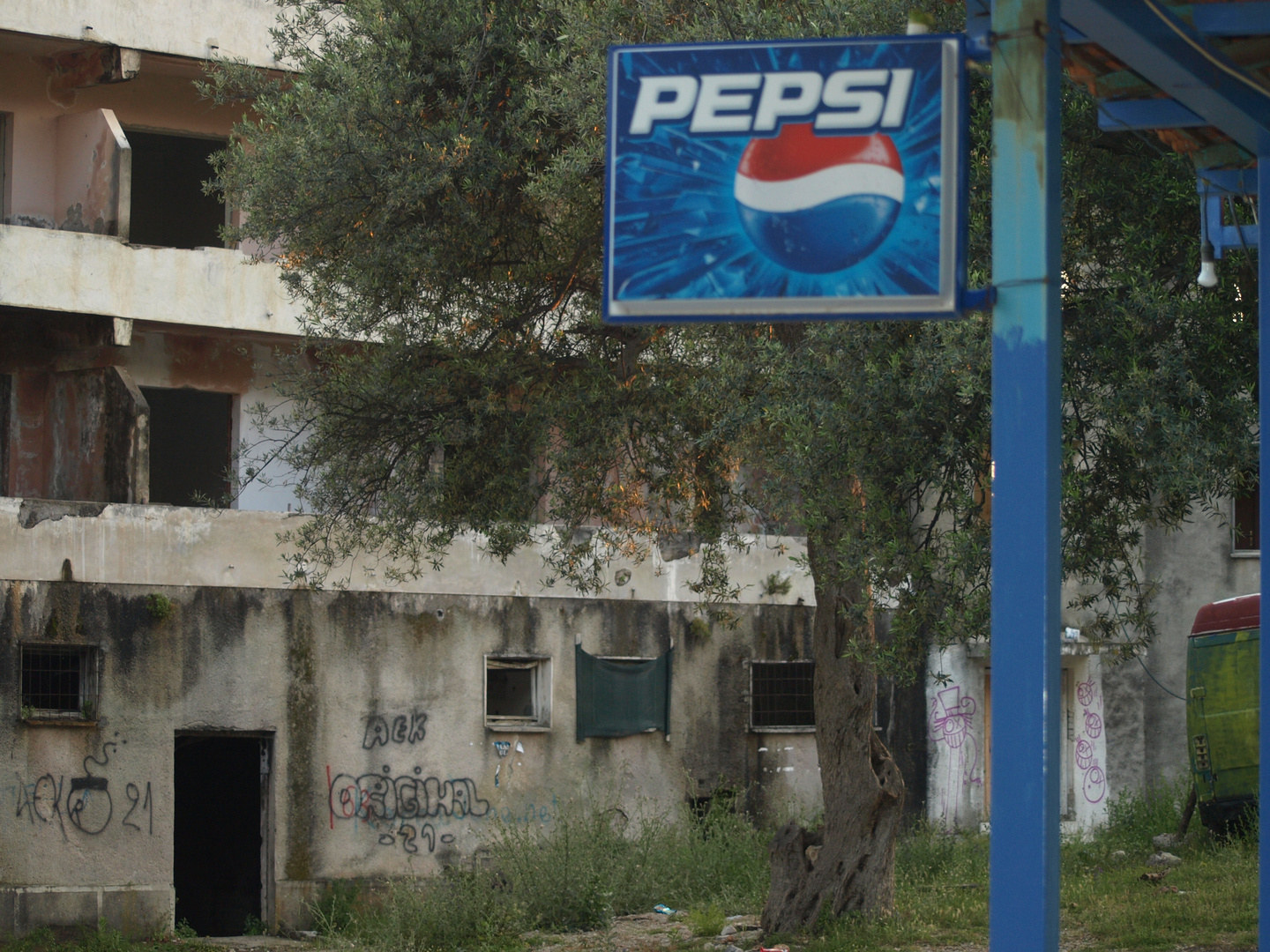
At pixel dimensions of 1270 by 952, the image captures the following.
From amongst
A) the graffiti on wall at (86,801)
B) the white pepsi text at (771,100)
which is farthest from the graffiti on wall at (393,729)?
the white pepsi text at (771,100)

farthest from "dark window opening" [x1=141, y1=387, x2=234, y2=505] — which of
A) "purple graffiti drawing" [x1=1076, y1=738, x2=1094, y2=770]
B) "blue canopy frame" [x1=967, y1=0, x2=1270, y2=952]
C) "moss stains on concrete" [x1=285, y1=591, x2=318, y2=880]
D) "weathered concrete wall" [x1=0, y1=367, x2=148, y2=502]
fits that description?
"blue canopy frame" [x1=967, y1=0, x2=1270, y2=952]

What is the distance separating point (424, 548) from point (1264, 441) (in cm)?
1111

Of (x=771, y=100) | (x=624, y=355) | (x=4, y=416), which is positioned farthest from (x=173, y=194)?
(x=771, y=100)

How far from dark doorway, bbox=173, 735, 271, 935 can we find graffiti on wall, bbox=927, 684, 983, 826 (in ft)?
27.2

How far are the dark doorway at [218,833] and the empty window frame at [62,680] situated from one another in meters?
1.85

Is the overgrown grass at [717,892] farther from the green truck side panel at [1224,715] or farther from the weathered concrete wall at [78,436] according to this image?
the weathered concrete wall at [78,436]

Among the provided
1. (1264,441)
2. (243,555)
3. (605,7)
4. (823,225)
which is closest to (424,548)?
(243,555)

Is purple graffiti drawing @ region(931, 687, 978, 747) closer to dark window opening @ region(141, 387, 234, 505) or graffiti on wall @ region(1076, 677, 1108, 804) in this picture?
graffiti on wall @ region(1076, 677, 1108, 804)

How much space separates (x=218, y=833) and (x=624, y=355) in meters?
9.04

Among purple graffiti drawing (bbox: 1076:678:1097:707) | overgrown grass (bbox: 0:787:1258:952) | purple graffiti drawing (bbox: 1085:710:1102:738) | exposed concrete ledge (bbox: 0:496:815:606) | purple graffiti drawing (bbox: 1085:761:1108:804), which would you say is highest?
exposed concrete ledge (bbox: 0:496:815:606)

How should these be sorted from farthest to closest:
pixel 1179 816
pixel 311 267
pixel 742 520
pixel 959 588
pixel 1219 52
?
pixel 1179 816 → pixel 742 520 → pixel 311 267 → pixel 959 588 → pixel 1219 52

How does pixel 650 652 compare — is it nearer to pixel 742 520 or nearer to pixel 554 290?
pixel 742 520

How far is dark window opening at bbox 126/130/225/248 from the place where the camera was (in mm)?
19828

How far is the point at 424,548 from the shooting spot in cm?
1697
